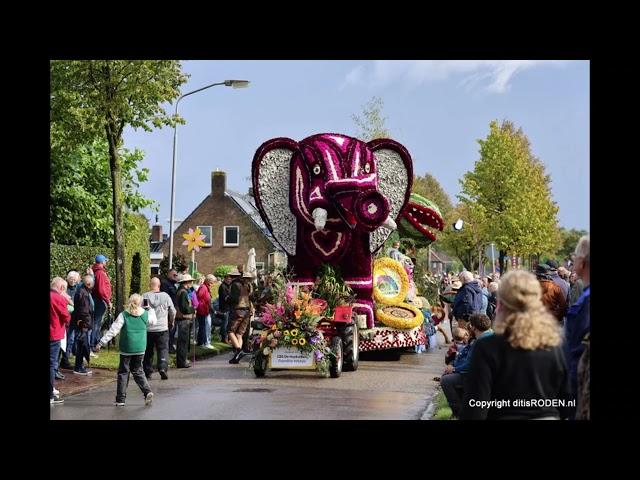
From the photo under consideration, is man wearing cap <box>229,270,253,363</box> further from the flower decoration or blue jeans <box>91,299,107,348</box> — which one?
the flower decoration

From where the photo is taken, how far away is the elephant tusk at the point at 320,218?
17234mm

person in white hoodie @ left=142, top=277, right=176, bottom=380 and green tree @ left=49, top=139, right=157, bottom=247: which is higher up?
green tree @ left=49, top=139, right=157, bottom=247

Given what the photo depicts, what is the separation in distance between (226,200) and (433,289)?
3644 centimetres

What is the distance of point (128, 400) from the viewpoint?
45.1ft

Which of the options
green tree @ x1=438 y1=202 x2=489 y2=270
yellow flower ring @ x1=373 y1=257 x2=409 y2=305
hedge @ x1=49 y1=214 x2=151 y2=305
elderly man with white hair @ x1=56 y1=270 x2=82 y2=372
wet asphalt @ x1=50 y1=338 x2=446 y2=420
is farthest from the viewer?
green tree @ x1=438 y1=202 x2=489 y2=270

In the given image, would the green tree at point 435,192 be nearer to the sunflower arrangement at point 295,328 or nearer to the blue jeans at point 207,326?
the blue jeans at point 207,326

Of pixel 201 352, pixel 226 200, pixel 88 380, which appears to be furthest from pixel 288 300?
pixel 226 200

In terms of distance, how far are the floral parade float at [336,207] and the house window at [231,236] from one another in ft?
134

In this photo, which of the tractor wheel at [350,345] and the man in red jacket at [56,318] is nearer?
the man in red jacket at [56,318]

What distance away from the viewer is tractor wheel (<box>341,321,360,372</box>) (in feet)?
56.2

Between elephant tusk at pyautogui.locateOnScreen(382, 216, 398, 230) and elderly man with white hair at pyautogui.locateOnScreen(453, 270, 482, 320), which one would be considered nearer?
elderly man with white hair at pyautogui.locateOnScreen(453, 270, 482, 320)

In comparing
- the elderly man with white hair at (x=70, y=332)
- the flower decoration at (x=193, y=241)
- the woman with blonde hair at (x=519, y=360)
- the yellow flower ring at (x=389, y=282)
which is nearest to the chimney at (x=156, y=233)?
the flower decoration at (x=193, y=241)

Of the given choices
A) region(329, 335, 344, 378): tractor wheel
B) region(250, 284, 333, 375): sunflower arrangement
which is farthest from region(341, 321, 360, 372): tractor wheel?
region(250, 284, 333, 375): sunflower arrangement

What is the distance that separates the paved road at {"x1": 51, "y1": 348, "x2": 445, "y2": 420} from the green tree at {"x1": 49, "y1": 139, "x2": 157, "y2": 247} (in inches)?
495
